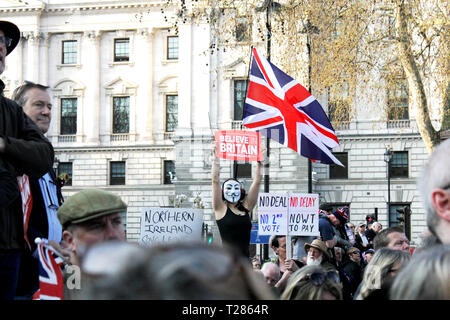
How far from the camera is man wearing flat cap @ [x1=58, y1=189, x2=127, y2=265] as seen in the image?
9.00ft

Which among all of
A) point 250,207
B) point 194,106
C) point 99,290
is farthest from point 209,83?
point 99,290

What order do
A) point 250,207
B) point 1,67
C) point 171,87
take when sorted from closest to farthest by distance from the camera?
point 1,67 < point 250,207 < point 171,87

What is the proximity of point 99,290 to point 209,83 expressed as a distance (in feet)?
137

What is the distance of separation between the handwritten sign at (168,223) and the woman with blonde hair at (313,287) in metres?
5.67

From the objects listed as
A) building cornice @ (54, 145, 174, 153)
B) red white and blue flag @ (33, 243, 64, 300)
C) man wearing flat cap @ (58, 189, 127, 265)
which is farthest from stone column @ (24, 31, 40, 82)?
man wearing flat cap @ (58, 189, 127, 265)

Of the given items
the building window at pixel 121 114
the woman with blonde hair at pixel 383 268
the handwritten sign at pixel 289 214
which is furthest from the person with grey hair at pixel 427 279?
the building window at pixel 121 114

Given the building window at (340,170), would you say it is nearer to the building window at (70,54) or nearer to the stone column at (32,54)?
the building window at (70,54)

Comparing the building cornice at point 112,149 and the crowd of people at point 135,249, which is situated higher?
the building cornice at point 112,149

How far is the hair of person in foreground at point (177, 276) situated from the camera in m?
1.14

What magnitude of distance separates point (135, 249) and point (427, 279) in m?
0.61

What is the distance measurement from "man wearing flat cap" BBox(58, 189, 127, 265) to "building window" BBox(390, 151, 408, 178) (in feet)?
131

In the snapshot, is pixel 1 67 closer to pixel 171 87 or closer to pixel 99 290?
pixel 99 290

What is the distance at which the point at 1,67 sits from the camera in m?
3.37
